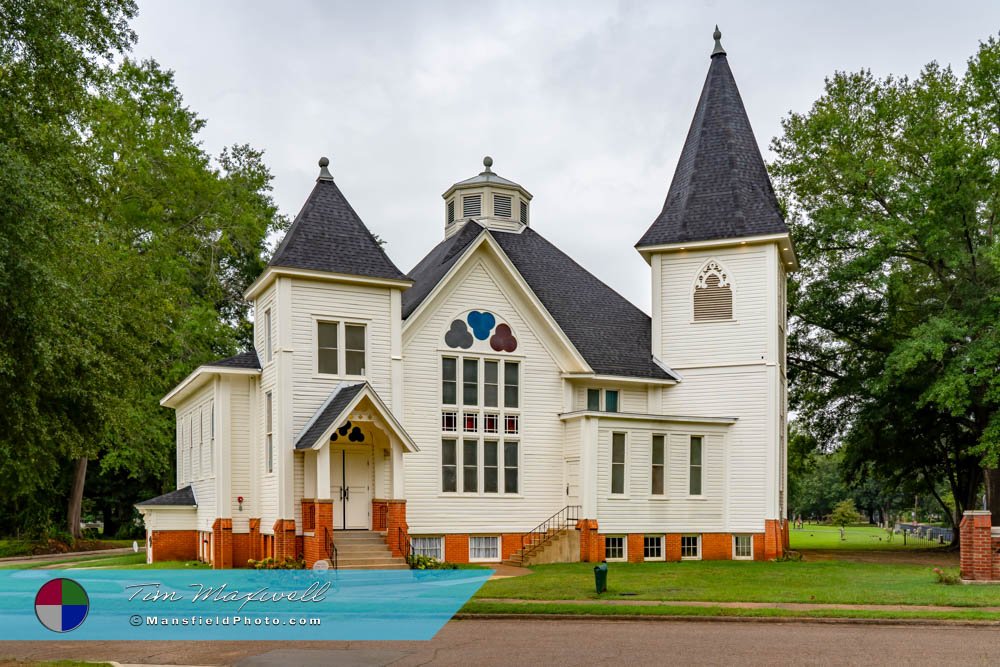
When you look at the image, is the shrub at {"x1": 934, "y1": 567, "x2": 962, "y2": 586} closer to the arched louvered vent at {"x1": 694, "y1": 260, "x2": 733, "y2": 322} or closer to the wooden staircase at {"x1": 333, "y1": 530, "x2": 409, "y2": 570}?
the arched louvered vent at {"x1": 694, "y1": 260, "x2": 733, "y2": 322}

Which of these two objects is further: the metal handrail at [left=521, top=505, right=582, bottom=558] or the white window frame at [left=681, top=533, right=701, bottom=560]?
the white window frame at [left=681, top=533, right=701, bottom=560]

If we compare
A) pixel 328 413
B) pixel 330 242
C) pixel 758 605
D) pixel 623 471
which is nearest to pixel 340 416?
pixel 328 413

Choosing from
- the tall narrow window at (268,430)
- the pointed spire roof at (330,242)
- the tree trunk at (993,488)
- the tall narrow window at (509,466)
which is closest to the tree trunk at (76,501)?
the tall narrow window at (268,430)

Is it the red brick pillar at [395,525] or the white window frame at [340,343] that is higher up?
the white window frame at [340,343]

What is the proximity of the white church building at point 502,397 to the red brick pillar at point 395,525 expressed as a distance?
6 cm

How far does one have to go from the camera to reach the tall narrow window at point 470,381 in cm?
3086

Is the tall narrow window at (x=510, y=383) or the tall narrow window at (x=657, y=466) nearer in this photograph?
the tall narrow window at (x=510, y=383)

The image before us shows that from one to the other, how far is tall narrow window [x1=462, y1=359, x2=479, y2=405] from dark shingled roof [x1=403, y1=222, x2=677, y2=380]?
2487 mm

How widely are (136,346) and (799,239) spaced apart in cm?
2395

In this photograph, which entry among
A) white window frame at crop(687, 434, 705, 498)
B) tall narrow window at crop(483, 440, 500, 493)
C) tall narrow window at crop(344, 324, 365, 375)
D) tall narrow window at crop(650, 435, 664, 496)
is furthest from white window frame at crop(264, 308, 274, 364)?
white window frame at crop(687, 434, 705, 498)

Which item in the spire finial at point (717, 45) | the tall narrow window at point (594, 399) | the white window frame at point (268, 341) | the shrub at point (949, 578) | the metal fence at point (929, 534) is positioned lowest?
the metal fence at point (929, 534)

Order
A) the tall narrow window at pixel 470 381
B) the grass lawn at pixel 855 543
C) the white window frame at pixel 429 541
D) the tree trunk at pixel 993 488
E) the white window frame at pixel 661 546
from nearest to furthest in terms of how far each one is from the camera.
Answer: the white window frame at pixel 429 541 < the tall narrow window at pixel 470 381 < the white window frame at pixel 661 546 < the tree trunk at pixel 993 488 < the grass lawn at pixel 855 543

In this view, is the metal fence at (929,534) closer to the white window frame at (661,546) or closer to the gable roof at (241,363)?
the white window frame at (661,546)

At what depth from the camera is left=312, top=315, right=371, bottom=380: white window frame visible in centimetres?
2788
